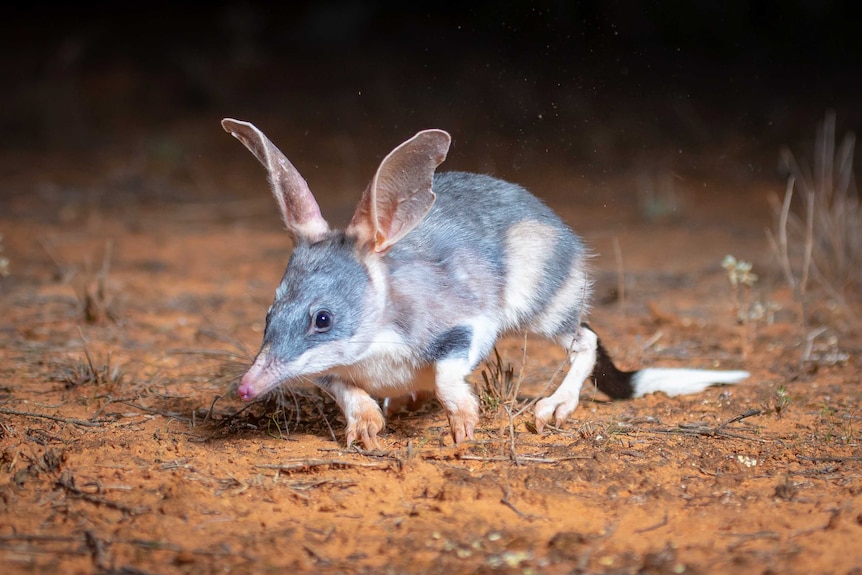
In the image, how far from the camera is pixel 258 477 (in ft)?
10.7

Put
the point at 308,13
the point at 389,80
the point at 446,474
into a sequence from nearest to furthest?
the point at 446,474
the point at 389,80
the point at 308,13

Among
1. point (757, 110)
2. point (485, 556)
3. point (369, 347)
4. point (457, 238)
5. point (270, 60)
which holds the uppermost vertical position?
point (270, 60)

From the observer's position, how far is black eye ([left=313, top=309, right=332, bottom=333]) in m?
3.37

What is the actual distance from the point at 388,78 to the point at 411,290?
963 centimetres

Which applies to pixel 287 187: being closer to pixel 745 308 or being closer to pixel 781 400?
pixel 781 400

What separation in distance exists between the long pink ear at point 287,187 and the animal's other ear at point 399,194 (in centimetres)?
18

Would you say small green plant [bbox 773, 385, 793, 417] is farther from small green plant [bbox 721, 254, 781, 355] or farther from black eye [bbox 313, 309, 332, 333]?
black eye [bbox 313, 309, 332, 333]

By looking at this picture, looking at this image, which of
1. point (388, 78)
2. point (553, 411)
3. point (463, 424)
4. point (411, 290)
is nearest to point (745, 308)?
point (553, 411)

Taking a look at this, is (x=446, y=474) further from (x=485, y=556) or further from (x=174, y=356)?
(x=174, y=356)

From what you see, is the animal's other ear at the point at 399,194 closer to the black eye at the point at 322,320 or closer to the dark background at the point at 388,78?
the black eye at the point at 322,320

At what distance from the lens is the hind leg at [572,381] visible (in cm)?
390

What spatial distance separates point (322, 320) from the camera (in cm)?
338

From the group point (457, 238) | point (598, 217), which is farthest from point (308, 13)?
point (457, 238)

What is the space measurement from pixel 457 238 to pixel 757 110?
8.49m
